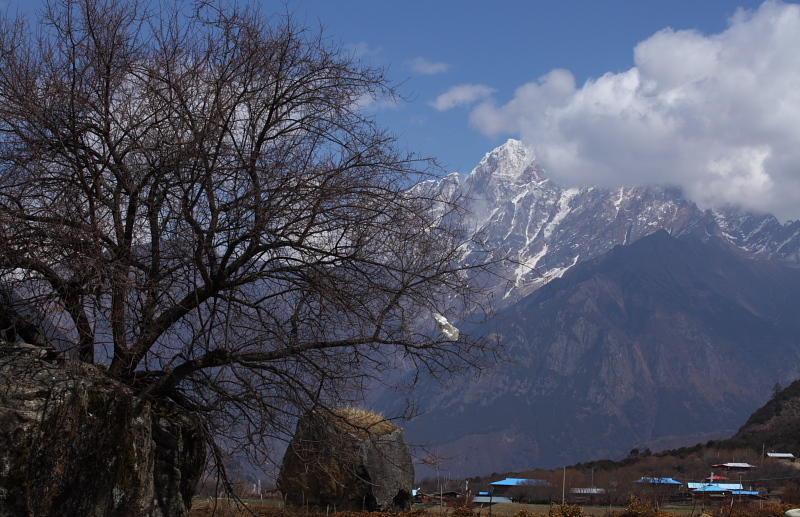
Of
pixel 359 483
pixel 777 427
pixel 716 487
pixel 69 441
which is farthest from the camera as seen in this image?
pixel 777 427

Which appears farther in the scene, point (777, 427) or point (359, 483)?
point (777, 427)

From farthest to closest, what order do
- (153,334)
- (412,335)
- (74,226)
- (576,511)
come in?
(576,511) < (412,335) < (153,334) < (74,226)

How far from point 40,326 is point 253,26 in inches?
171

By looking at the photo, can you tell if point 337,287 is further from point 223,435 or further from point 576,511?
point 576,511

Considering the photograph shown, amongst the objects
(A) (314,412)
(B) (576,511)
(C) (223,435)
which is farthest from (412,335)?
(B) (576,511)

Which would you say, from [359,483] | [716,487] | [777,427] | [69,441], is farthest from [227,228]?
[777,427]

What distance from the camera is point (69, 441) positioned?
27.9 ft

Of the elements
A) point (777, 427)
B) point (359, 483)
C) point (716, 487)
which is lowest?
point (359, 483)

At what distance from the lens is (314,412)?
10828 mm

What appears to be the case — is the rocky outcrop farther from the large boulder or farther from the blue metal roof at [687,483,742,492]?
the blue metal roof at [687,483,742,492]

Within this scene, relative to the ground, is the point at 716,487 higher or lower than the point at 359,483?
higher

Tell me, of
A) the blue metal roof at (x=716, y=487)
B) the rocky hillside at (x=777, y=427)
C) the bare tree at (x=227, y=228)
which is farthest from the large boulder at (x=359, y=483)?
the rocky hillside at (x=777, y=427)

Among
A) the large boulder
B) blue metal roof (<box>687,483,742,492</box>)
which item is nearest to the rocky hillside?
blue metal roof (<box>687,483,742,492</box>)

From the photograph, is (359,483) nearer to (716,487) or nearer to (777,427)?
(716,487)
